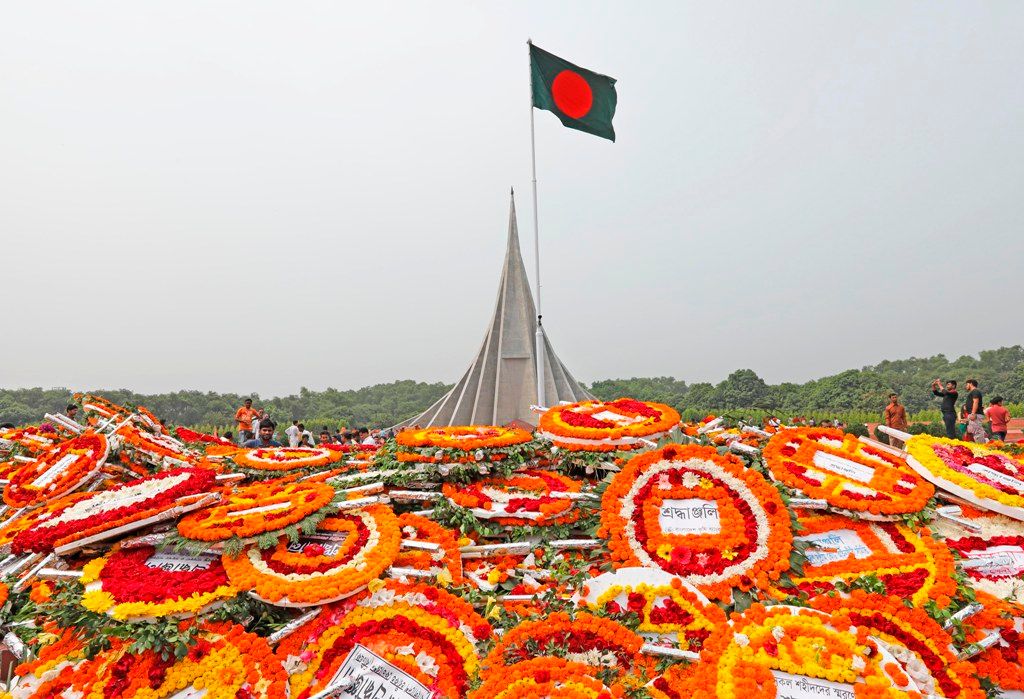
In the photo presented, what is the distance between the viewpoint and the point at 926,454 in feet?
15.4

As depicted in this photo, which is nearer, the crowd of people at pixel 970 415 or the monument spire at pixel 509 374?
the crowd of people at pixel 970 415

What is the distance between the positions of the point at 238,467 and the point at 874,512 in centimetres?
600

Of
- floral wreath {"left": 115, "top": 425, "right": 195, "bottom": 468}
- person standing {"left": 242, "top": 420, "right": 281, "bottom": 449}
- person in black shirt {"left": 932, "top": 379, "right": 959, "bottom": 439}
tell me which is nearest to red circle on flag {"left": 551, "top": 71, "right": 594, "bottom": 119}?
person standing {"left": 242, "top": 420, "right": 281, "bottom": 449}

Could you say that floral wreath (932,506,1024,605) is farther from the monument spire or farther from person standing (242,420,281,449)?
the monument spire

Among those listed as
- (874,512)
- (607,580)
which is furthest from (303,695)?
(874,512)

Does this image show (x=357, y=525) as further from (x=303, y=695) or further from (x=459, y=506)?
(x=303, y=695)

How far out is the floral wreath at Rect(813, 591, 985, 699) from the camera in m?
2.72

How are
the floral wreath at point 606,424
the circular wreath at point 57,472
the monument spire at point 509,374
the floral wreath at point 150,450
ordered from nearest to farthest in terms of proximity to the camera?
the floral wreath at point 606,424
the circular wreath at point 57,472
the floral wreath at point 150,450
the monument spire at point 509,374

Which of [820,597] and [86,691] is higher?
[820,597]

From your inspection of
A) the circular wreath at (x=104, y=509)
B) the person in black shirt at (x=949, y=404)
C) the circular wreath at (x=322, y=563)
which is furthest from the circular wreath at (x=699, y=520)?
the person in black shirt at (x=949, y=404)

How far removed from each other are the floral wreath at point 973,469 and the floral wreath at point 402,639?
3627mm

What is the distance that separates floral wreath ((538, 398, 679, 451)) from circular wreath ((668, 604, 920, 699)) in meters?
2.08

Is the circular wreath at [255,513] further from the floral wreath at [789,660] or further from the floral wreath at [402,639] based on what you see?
the floral wreath at [789,660]

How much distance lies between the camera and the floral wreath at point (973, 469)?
420cm
